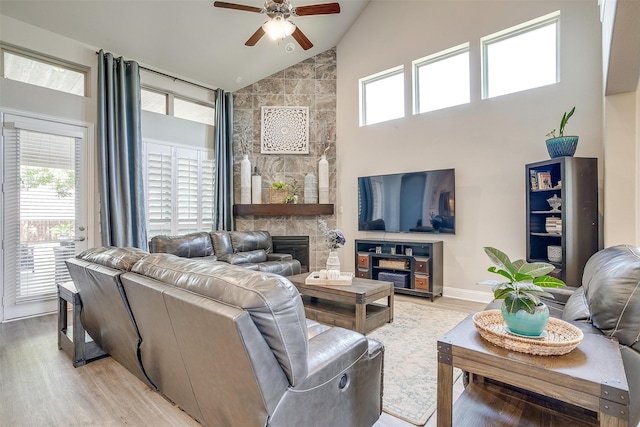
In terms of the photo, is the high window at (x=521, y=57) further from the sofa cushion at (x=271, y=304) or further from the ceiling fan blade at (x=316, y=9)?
the sofa cushion at (x=271, y=304)

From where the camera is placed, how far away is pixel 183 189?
5.24m

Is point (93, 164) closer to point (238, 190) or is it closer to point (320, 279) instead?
point (238, 190)

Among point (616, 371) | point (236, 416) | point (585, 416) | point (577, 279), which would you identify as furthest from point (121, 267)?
point (577, 279)

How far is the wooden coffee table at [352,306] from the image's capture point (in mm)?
2805

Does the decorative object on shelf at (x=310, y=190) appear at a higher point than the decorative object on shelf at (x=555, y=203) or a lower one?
higher

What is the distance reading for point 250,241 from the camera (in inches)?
196

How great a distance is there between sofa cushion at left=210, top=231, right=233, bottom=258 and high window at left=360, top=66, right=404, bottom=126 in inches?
118

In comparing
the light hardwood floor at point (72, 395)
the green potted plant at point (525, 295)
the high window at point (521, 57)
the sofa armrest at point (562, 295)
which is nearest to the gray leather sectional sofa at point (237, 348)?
the light hardwood floor at point (72, 395)

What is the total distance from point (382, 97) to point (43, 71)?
464cm

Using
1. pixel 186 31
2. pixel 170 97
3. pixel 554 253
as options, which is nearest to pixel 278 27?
pixel 186 31

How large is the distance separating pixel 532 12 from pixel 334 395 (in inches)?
188

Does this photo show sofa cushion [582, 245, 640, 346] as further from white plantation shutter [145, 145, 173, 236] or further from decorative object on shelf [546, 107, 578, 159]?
white plantation shutter [145, 145, 173, 236]

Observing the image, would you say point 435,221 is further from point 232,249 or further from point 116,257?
point 116,257

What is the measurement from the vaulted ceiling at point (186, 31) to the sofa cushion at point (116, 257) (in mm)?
3145
